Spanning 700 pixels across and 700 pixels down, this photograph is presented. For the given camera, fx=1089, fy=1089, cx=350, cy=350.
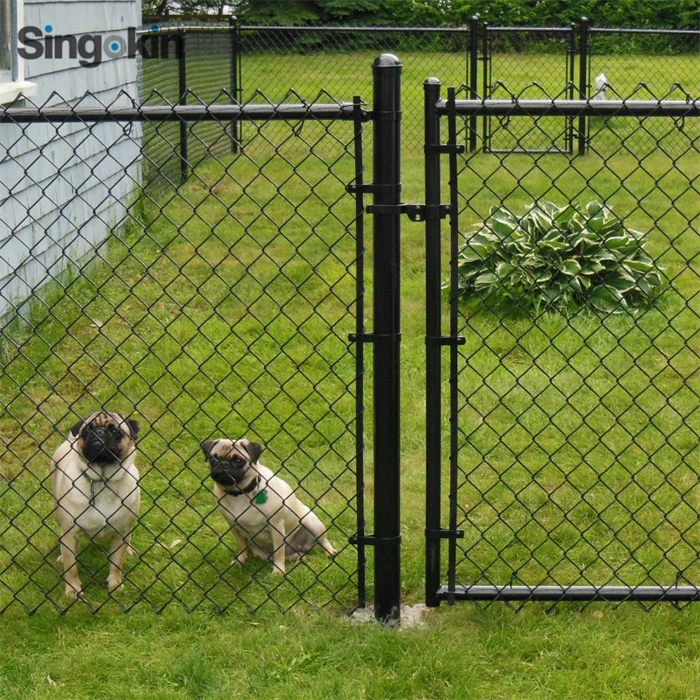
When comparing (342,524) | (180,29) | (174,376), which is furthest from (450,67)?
(342,524)

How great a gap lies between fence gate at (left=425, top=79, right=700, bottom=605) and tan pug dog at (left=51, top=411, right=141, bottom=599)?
3.69 ft

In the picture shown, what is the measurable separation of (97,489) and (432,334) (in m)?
1.41

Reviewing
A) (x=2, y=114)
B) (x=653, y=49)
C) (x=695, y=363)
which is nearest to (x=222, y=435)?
(x=2, y=114)

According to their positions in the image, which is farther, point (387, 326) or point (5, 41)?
point (5, 41)

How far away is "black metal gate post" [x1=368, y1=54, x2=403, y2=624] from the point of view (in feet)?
10.00

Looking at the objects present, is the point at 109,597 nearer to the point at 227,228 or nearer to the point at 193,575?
the point at 193,575

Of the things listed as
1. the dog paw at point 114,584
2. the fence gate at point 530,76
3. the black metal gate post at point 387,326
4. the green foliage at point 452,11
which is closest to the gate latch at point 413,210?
the black metal gate post at point 387,326

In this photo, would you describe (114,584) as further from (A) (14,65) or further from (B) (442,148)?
(A) (14,65)

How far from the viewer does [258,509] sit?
3902 millimetres

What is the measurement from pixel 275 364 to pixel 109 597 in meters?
2.52

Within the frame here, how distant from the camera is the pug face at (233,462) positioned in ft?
12.5

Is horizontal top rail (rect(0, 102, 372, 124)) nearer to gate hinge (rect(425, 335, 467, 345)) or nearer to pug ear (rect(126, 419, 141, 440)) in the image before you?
gate hinge (rect(425, 335, 467, 345))

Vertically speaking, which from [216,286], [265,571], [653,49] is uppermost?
[653,49]

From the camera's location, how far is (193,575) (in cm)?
391
